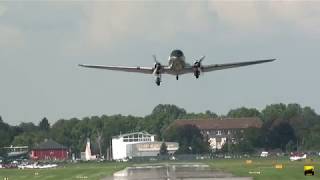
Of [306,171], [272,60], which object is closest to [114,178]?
[306,171]

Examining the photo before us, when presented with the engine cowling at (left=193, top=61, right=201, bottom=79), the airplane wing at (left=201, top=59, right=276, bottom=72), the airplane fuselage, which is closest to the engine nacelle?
the engine cowling at (left=193, top=61, right=201, bottom=79)

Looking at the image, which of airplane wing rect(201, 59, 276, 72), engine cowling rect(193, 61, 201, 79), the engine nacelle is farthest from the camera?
airplane wing rect(201, 59, 276, 72)

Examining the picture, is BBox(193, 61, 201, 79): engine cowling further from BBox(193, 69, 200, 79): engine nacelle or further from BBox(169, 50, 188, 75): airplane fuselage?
BBox(169, 50, 188, 75): airplane fuselage

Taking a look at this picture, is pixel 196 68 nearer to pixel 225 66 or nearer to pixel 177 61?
pixel 177 61

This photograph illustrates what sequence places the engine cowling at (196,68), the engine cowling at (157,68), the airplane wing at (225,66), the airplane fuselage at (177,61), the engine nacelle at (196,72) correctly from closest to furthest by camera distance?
1. the airplane fuselage at (177,61)
2. the engine nacelle at (196,72)
3. the engine cowling at (196,68)
4. the engine cowling at (157,68)
5. the airplane wing at (225,66)

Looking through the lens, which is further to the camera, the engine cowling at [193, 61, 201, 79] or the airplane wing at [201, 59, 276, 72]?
the airplane wing at [201, 59, 276, 72]

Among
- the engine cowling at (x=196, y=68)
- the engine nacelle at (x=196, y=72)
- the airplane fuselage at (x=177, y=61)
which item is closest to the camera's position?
the airplane fuselage at (x=177, y=61)

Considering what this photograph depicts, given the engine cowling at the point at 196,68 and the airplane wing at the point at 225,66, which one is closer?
the engine cowling at the point at 196,68

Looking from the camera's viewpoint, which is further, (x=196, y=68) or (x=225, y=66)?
(x=225, y=66)

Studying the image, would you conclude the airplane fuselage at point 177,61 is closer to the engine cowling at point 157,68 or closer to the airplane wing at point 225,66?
the engine cowling at point 157,68

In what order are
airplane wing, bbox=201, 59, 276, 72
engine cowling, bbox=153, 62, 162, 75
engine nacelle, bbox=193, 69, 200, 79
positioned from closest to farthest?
1. engine nacelle, bbox=193, 69, 200, 79
2. engine cowling, bbox=153, 62, 162, 75
3. airplane wing, bbox=201, 59, 276, 72

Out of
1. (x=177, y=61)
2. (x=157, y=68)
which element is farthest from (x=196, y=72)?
(x=157, y=68)

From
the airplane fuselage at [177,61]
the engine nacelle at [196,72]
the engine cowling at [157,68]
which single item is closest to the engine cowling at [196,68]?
the engine nacelle at [196,72]

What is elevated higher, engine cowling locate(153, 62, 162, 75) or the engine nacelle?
engine cowling locate(153, 62, 162, 75)
